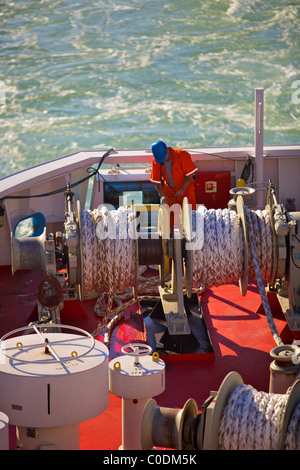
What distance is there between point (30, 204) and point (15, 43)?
15.9 meters

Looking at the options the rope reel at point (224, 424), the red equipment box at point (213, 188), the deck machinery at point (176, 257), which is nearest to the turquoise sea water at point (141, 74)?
the red equipment box at point (213, 188)

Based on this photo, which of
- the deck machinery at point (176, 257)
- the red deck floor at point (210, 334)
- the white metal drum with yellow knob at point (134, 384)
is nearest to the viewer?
the white metal drum with yellow knob at point (134, 384)

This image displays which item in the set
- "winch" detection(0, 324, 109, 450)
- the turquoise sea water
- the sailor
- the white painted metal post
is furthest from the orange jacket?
the turquoise sea water

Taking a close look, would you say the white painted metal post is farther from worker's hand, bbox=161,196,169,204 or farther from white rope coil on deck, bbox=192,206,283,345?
white rope coil on deck, bbox=192,206,283,345

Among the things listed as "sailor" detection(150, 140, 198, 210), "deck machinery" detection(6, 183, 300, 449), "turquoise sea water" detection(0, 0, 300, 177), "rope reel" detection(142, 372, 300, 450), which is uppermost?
"turquoise sea water" detection(0, 0, 300, 177)

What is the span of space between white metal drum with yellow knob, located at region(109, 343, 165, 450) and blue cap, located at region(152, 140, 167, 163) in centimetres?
289

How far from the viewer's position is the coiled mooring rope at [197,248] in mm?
5250

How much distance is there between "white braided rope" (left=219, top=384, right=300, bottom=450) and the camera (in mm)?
3242

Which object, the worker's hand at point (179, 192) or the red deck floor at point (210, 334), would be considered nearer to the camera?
the red deck floor at point (210, 334)

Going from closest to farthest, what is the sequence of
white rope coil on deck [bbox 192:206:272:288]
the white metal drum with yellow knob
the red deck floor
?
the white metal drum with yellow knob → the red deck floor → white rope coil on deck [bbox 192:206:272:288]

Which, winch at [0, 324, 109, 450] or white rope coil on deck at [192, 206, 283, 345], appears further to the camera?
white rope coil on deck at [192, 206, 283, 345]

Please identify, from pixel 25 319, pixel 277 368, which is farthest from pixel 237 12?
pixel 277 368

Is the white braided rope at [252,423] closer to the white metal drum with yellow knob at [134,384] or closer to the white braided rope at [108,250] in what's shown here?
the white metal drum with yellow knob at [134,384]

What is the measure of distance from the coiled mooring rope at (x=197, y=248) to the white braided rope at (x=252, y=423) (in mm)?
1909
